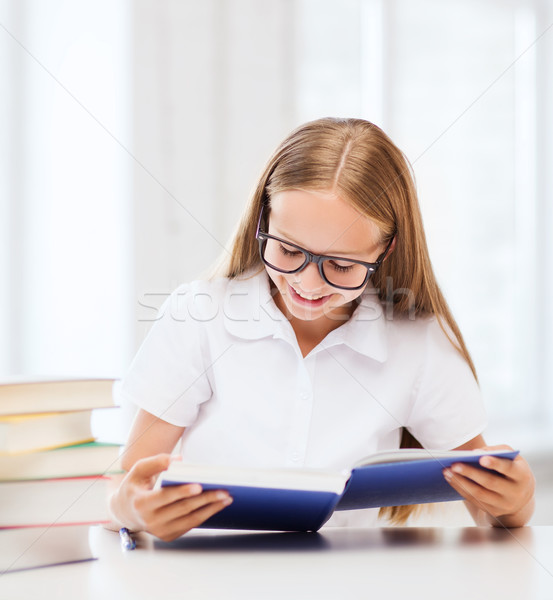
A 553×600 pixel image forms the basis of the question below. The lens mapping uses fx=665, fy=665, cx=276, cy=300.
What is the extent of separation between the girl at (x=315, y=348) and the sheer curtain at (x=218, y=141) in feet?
2.52

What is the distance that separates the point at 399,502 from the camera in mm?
831

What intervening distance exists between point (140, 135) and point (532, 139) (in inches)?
72.2

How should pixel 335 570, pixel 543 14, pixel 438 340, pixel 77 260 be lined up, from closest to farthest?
pixel 335 570 → pixel 438 340 → pixel 77 260 → pixel 543 14

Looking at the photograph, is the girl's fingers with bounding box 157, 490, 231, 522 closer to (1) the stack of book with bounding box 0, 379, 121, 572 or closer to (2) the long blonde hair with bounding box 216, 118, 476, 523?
(1) the stack of book with bounding box 0, 379, 121, 572

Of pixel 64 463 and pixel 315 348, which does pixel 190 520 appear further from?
pixel 315 348

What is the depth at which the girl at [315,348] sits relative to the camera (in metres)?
1.04

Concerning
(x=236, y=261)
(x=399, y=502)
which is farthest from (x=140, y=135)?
(x=399, y=502)

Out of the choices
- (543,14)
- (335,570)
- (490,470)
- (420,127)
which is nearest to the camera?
(335,570)

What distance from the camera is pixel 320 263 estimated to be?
3.25ft

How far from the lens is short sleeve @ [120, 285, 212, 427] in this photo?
110cm

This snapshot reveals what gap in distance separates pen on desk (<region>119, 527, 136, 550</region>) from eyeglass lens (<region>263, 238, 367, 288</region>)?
1.43ft

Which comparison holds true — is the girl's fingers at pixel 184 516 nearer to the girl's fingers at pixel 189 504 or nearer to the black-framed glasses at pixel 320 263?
the girl's fingers at pixel 189 504

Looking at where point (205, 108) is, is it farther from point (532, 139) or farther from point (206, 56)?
point (532, 139)

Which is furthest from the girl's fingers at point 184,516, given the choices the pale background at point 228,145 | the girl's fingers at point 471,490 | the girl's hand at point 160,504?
the pale background at point 228,145
